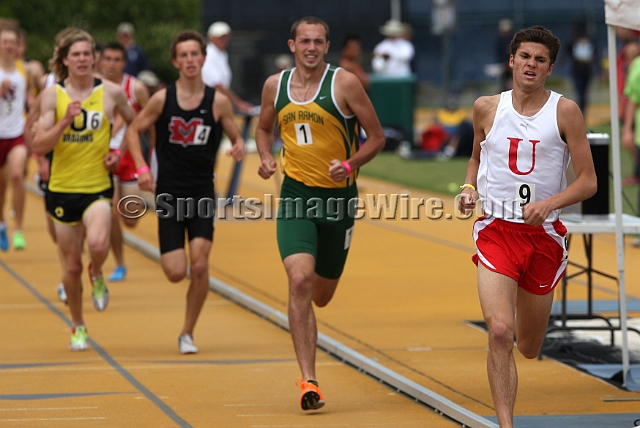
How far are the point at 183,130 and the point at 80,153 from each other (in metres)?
0.90

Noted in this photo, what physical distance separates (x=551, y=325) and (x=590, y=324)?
60cm

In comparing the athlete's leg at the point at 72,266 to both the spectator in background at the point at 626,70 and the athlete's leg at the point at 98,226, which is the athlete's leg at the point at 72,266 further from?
the spectator in background at the point at 626,70

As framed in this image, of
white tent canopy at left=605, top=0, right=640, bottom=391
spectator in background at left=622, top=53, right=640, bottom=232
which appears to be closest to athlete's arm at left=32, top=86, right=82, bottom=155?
white tent canopy at left=605, top=0, right=640, bottom=391

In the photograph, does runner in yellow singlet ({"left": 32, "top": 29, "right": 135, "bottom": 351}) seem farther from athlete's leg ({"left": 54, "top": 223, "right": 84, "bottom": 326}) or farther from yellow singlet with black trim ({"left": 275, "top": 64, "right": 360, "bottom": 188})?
yellow singlet with black trim ({"left": 275, "top": 64, "right": 360, "bottom": 188})

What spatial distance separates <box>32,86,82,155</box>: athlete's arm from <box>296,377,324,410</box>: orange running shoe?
3.02 meters

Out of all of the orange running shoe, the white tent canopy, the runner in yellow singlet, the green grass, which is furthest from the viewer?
the green grass

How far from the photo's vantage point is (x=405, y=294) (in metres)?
11.8

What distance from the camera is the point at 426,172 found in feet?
75.7

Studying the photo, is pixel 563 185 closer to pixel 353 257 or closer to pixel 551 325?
pixel 551 325

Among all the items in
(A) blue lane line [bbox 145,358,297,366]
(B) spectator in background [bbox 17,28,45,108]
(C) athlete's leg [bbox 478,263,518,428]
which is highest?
(B) spectator in background [bbox 17,28,45,108]

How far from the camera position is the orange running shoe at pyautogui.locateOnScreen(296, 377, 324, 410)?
7262mm

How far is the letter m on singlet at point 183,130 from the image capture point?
30.1 ft

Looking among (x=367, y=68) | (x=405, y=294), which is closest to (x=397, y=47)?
(x=367, y=68)

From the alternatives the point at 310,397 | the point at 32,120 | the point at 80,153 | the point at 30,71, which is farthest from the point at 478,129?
the point at 30,71
